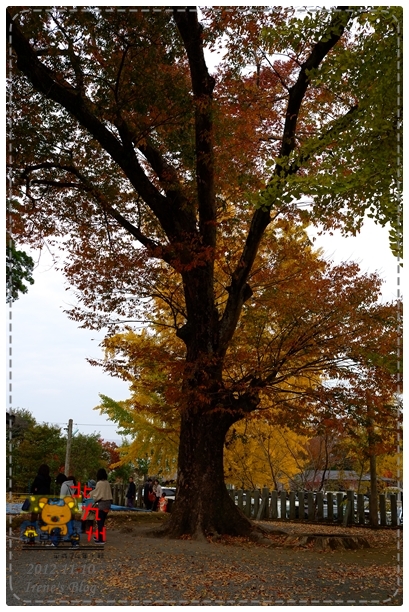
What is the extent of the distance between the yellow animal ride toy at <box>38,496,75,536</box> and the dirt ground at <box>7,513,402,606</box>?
0.89ft

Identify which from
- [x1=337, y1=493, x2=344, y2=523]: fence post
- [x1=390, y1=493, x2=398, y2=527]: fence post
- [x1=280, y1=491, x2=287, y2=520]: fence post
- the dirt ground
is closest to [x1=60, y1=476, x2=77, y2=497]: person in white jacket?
the dirt ground

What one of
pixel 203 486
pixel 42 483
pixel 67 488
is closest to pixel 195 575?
pixel 67 488

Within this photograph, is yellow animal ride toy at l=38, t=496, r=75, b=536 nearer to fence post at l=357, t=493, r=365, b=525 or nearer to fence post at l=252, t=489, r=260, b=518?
fence post at l=357, t=493, r=365, b=525

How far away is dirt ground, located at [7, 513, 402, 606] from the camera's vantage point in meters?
5.62

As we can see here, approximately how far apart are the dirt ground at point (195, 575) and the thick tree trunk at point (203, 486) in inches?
24.0

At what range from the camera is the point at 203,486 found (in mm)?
10648

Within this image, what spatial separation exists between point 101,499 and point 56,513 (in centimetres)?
134

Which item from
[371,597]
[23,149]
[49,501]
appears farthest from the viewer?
[23,149]

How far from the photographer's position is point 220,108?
34.6 ft

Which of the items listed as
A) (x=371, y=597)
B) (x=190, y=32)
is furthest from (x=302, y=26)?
(x=371, y=597)

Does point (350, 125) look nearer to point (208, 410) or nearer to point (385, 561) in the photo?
point (208, 410)

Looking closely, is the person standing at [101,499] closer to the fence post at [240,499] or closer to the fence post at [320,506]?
the fence post at [320,506]

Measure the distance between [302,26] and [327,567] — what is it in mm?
7604

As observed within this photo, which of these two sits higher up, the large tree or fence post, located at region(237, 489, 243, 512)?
the large tree
